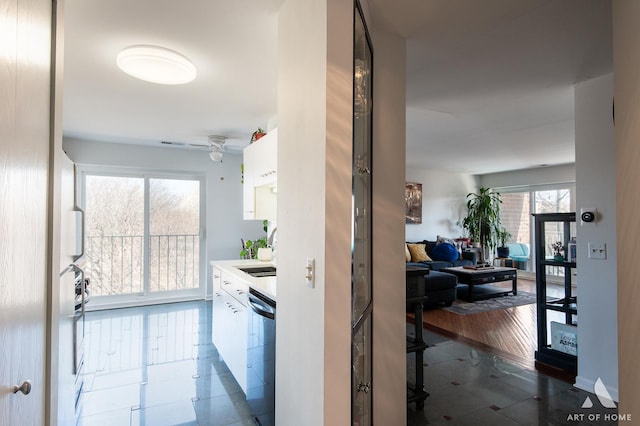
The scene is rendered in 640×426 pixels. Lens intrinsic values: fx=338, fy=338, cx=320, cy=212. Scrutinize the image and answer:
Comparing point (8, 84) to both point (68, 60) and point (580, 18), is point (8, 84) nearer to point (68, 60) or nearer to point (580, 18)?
point (68, 60)

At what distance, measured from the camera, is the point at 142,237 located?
5.30 metres

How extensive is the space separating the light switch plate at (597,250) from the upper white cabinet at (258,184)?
8.43 ft

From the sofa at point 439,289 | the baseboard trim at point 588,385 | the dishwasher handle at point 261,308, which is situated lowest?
the baseboard trim at point 588,385

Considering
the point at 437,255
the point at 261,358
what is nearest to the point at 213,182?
the point at 261,358

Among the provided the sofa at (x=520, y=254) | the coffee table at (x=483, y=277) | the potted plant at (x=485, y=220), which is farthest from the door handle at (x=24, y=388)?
the sofa at (x=520, y=254)

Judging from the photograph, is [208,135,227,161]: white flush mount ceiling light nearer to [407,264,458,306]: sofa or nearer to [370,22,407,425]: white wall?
[370,22,407,425]: white wall

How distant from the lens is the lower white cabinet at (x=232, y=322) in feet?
7.97

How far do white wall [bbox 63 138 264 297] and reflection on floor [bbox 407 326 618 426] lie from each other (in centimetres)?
363

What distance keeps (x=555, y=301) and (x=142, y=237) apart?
17.9 feet

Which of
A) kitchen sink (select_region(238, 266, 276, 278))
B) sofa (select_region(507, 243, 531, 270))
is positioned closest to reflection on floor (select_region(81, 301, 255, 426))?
kitchen sink (select_region(238, 266, 276, 278))

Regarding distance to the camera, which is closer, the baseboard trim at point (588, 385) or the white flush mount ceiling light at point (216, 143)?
the baseboard trim at point (588, 385)

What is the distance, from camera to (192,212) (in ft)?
18.5

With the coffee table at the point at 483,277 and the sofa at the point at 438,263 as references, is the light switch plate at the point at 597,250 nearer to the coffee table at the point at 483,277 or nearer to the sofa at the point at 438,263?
the sofa at the point at 438,263

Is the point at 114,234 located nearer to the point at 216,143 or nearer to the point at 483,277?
the point at 216,143
